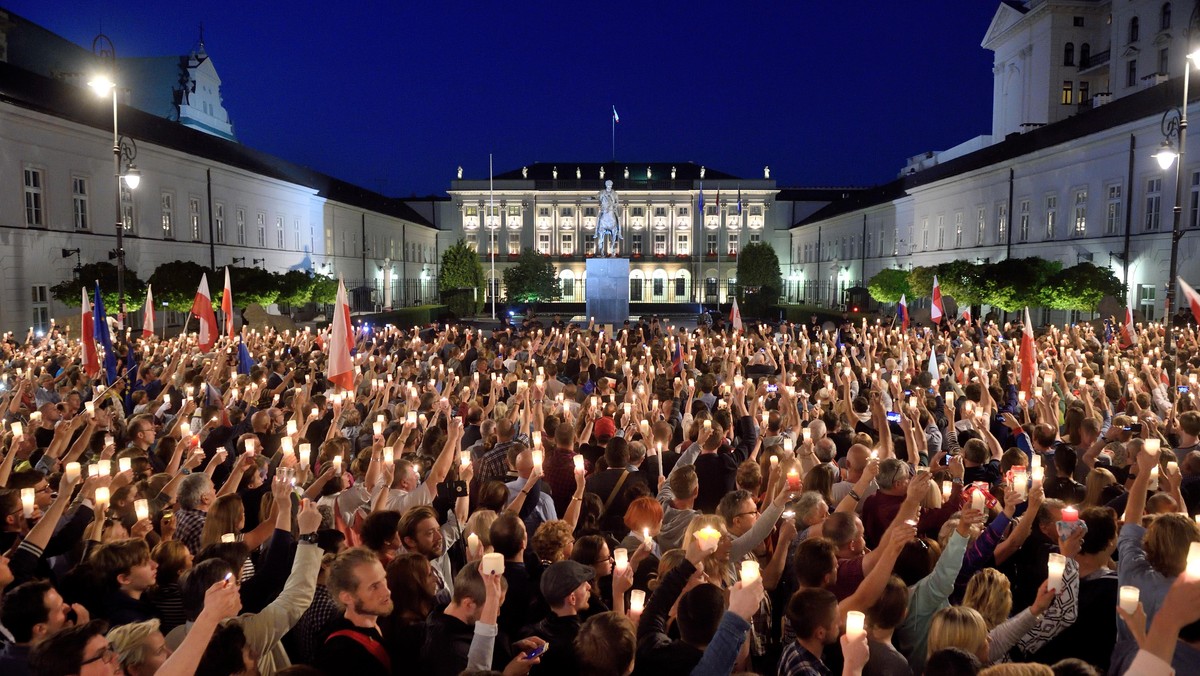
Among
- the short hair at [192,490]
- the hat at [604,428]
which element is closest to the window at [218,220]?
the hat at [604,428]

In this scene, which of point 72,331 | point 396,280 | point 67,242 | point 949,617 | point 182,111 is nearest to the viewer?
point 949,617

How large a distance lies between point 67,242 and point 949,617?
34538mm

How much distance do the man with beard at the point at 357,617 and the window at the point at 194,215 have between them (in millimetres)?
42107

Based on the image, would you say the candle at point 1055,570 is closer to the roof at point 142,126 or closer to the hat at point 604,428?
the hat at point 604,428

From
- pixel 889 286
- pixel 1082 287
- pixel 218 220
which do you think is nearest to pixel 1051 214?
pixel 889 286

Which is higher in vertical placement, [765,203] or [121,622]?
[765,203]

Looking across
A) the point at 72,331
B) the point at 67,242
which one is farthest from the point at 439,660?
the point at 67,242

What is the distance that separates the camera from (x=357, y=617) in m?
4.11

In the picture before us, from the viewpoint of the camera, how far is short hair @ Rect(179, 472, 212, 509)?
6074 mm

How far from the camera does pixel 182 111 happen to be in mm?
60438

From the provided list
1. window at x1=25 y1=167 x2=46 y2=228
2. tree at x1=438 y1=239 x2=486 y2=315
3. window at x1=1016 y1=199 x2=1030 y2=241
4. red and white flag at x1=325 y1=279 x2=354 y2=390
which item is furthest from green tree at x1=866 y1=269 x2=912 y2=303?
red and white flag at x1=325 y1=279 x2=354 y2=390

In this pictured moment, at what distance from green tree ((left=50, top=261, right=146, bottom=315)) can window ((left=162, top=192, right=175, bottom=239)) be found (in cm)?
1174

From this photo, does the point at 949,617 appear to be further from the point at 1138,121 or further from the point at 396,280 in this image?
the point at 396,280

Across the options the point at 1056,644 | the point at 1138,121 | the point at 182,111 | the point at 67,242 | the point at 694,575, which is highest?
the point at 182,111
